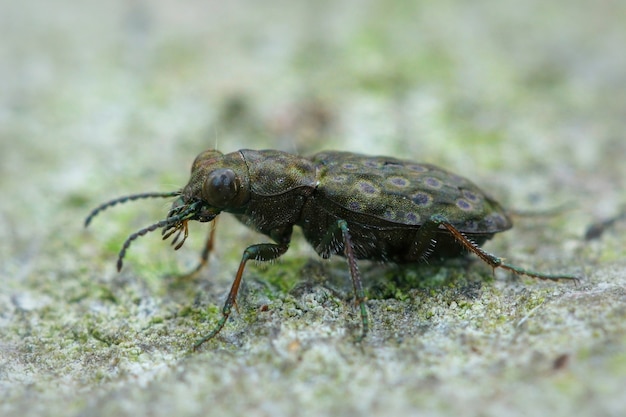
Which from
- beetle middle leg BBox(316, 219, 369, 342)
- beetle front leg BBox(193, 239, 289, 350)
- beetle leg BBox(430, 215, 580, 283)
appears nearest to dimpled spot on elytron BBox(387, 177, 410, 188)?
beetle leg BBox(430, 215, 580, 283)

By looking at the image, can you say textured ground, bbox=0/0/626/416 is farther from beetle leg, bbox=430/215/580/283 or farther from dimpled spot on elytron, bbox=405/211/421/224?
dimpled spot on elytron, bbox=405/211/421/224

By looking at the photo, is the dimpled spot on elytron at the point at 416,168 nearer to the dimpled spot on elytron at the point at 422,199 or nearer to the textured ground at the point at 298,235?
the dimpled spot on elytron at the point at 422,199

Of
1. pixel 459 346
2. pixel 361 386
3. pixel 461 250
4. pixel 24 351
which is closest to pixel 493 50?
pixel 461 250

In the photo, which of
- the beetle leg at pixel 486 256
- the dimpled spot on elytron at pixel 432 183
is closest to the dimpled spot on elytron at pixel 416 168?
the dimpled spot on elytron at pixel 432 183

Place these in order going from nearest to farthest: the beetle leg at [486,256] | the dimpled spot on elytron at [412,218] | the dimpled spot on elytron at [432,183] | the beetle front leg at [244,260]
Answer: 1. the beetle front leg at [244,260]
2. the beetle leg at [486,256]
3. the dimpled spot on elytron at [412,218]
4. the dimpled spot on elytron at [432,183]

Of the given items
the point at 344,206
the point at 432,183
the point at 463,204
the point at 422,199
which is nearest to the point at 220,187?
the point at 344,206

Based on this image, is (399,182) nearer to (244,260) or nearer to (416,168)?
(416,168)
